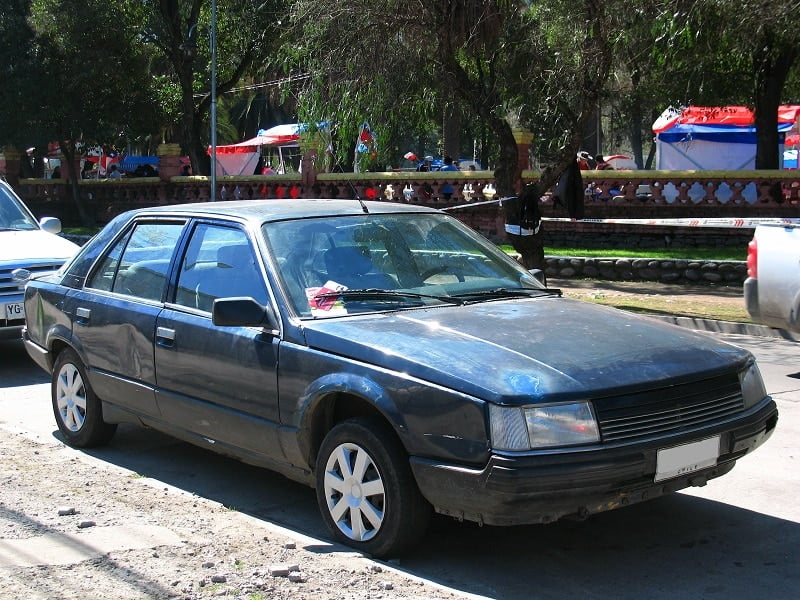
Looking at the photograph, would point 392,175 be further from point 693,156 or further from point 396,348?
point 396,348

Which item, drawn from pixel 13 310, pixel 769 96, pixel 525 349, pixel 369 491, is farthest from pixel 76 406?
pixel 769 96

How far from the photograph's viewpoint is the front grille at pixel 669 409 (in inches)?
168

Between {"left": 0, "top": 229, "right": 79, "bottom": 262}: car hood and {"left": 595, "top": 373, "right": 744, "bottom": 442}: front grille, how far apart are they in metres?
6.96

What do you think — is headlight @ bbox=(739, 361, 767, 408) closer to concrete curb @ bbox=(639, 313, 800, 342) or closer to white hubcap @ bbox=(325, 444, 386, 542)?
white hubcap @ bbox=(325, 444, 386, 542)

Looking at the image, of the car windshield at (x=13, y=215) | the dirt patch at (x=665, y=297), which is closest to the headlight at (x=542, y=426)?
the car windshield at (x=13, y=215)

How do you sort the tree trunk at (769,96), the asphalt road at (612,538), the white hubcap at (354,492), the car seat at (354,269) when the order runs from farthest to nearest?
the tree trunk at (769,96)
the car seat at (354,269)
the white hubcap at (354,492)
the asphalt road at (612,538)

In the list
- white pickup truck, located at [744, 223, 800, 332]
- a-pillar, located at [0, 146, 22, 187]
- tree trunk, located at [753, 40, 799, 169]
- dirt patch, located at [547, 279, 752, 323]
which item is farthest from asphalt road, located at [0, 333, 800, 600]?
a-pillar, located at [0, 146, 22, 187]

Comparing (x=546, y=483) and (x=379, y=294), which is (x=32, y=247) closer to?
(x=379, y=294)

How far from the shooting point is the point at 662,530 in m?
5.12

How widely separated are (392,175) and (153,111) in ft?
Answer: 35.7

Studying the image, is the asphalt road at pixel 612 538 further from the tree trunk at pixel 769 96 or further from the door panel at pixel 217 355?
the tree trunk at pixel 769 96

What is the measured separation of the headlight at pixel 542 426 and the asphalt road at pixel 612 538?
0.68m

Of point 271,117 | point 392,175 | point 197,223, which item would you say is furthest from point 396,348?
point 271,117

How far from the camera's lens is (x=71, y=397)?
681 cm
